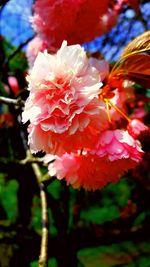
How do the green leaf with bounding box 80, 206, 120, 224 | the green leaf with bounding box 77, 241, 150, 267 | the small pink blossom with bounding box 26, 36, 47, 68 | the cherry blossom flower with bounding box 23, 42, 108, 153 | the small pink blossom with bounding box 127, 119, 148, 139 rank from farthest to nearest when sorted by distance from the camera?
the green leaf with bounding box 80, 206, 120, 224 → the green leaf with bounding box 77, 241, 150, 267 → the small pink blossom with bounding box 26, 36, 47, 68 → the small pink blossom with bounding box 127, 119, 148, 139 → the cherry blossom flower with bounding box 23, 42, 108, 153

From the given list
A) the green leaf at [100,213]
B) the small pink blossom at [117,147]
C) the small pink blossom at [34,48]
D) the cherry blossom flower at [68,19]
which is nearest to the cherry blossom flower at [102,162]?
the small pink blossom at [117,147]

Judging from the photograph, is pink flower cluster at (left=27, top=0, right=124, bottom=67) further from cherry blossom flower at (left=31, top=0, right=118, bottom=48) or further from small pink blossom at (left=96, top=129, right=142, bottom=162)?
small pink blossom at (left=96, top=129, right=142, bottom=162)

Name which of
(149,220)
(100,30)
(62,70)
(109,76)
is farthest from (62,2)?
(149,220)

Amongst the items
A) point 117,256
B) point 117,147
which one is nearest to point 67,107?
point 117,147

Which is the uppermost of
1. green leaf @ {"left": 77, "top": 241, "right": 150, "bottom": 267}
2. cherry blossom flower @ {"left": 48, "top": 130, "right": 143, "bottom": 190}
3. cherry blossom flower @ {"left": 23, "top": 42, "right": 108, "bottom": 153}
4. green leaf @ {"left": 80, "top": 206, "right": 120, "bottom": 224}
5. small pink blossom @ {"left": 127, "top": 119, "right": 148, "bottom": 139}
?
cherry blossom flower @ {"left": 23, "top": 42, "right": 108, "bottom": 153}

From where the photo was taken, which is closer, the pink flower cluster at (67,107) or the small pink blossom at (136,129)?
the pink flower cluster at (67,107)

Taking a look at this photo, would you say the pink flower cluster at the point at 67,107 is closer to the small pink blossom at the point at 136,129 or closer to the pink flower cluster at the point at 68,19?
the small pink blossom at the point at 136,129

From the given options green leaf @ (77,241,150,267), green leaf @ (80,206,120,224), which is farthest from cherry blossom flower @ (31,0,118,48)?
green leaf @ (80,206,120,224)
